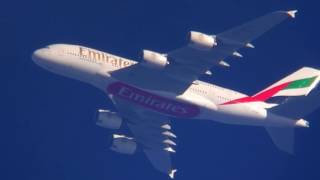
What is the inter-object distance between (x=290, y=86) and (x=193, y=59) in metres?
15.8

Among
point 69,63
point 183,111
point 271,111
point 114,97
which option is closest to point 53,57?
point 69,63

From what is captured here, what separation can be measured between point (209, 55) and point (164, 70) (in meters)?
5.16

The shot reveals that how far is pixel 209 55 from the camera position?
71312mm

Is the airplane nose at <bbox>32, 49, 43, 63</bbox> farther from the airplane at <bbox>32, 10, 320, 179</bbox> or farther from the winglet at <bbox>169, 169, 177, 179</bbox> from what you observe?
the winglet at <bbox>169, 169, 177, 179</bbox>

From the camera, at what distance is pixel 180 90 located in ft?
251

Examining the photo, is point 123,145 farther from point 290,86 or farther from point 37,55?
point 290,86

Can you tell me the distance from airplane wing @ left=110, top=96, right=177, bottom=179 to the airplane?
174 millimetres

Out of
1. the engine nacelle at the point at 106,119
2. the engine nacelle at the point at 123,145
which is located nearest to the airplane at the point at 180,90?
the engine nacelle at the point at 106,119

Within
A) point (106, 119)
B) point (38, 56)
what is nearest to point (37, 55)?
point (38, 56)

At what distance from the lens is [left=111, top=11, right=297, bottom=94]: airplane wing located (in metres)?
66.6

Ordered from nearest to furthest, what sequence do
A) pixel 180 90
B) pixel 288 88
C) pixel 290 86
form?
pixel 180 90, pixel 288 88, pixel 290 86

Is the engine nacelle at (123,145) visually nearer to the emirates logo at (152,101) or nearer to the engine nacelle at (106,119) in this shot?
the engine nacelle at (106,119)

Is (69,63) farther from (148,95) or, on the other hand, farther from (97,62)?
(148,95)

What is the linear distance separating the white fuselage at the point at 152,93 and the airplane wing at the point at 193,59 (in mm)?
1361
